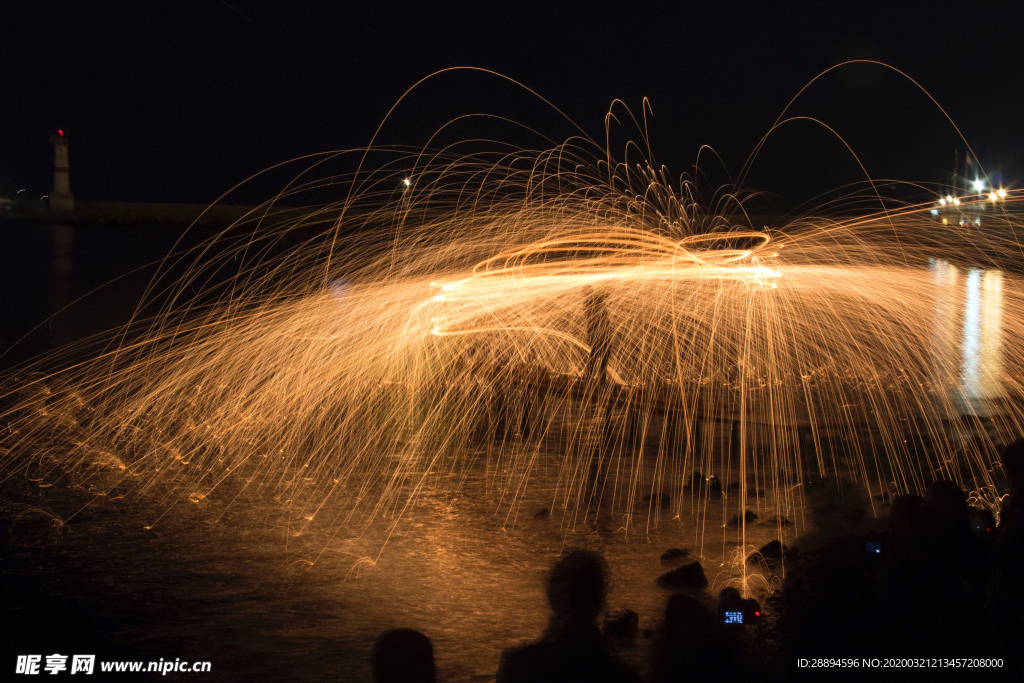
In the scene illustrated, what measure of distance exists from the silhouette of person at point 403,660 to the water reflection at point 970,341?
6.98 meters

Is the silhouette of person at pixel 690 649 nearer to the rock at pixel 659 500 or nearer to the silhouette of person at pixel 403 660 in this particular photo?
the silhouette of person at pixel 403 660

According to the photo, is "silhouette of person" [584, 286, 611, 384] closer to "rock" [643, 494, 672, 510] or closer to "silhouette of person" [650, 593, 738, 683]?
"rock" [643, 494, 672, 510]

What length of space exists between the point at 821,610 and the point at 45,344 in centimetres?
1262

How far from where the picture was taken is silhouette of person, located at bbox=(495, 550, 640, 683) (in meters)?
2.24

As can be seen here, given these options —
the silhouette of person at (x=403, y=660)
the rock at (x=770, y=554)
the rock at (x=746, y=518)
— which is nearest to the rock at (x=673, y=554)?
the rock at (x=770, y=554)

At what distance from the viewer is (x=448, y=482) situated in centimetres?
537

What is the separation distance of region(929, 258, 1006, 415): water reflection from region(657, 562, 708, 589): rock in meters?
5.03

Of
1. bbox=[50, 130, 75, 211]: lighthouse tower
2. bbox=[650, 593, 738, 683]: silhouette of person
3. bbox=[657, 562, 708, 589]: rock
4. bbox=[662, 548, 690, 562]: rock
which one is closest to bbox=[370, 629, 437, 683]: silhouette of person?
bbox=[650, 593, 738, 683]: silhouette of person

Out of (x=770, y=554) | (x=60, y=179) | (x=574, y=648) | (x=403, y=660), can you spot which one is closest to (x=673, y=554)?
(x=770, y=554)

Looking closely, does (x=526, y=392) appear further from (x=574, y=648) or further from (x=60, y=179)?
(x=60, y=179)

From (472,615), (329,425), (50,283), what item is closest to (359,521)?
(472,615)

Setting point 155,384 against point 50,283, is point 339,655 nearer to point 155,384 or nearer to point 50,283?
point 155,384

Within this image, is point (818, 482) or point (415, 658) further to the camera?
point (818, 482)

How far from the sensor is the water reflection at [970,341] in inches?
332
